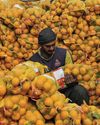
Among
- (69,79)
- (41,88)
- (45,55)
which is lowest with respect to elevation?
(69,79)

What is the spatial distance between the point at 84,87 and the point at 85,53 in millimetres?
1176

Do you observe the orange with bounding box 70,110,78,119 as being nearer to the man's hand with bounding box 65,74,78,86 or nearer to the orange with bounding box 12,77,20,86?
the orange with bounding box 12,77,20,86

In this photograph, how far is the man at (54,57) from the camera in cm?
574

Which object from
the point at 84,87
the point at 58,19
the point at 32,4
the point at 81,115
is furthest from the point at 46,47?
the point at 32,4

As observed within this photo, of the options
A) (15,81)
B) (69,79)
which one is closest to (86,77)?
(69,79)

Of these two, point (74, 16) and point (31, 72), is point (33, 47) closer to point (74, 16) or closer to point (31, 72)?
point (74, 16)

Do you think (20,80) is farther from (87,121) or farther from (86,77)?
(86,77)

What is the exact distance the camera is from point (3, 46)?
719 cm

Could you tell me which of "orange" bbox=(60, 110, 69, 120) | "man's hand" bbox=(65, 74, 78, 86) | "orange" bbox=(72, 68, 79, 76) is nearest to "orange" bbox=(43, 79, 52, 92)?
"orange" bbox=(60, 110, 69, 120)

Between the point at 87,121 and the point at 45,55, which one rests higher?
the point at 45,55

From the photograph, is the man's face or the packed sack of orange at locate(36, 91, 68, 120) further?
the man's face

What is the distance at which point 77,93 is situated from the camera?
5.73 m

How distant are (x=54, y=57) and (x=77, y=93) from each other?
79 centimetres

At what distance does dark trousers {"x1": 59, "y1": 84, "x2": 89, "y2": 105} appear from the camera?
5.68 meters
